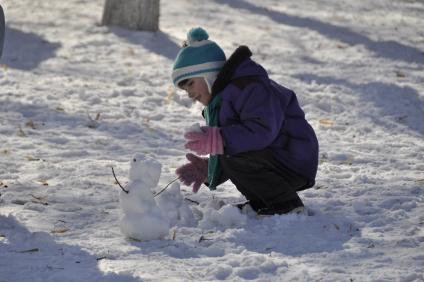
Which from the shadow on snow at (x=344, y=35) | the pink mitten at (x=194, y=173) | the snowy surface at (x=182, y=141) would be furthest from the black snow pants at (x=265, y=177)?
the shadow on snow at (x=344, y=35)

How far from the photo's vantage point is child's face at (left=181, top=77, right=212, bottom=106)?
4125 millimetres

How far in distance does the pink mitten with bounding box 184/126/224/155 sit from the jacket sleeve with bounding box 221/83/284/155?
0.04 m

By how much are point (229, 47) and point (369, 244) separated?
522cm

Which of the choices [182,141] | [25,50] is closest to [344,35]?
[25,50]

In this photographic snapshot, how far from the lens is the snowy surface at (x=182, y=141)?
347 centimetres

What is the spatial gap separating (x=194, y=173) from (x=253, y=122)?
62 centimetres

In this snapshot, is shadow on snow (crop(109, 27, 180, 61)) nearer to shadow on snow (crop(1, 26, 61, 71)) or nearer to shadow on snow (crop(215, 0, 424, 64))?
shadow on snow (crop(1, 26, 61, 71))

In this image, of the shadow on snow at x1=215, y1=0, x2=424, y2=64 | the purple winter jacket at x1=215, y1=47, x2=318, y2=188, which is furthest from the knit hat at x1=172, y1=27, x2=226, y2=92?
the shadow on snow at x1=215, y1=0, x2=424, y2=64

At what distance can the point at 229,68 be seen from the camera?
401 centimetres

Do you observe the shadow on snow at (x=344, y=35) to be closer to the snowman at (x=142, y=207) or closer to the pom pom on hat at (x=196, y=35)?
the pom pom on hat at (x=196, y=35)

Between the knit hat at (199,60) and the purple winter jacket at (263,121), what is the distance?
14 centimetres

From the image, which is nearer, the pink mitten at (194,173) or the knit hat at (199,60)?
the knit hat at (199,60)

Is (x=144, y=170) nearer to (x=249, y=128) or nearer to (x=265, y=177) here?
(x=249, y=128)

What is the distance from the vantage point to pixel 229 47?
8.65 metres
